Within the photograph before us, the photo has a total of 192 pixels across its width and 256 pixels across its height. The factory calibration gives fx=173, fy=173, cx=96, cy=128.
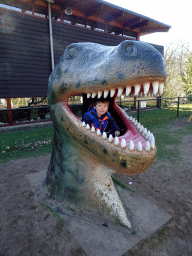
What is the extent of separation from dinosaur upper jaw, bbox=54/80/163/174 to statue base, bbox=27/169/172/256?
721 mm

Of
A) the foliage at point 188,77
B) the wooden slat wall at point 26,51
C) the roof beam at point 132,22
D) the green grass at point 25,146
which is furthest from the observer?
the foliage at point 188,77

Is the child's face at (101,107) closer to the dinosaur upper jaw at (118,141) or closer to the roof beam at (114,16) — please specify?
the dinosaur upper jaw at (118,141)

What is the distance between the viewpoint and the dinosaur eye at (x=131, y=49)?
135cm

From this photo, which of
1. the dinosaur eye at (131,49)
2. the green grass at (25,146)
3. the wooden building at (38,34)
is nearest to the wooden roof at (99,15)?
the wooden building at (38,34)

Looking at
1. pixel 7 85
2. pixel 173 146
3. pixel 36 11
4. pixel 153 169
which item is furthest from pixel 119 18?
pixel 153 169

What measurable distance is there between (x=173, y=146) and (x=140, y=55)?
4.57 m

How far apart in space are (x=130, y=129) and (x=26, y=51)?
851 centimetres

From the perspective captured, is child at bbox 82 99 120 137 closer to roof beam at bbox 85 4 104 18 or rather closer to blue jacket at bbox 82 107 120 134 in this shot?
blue jacket at bbox 82 107 120 134

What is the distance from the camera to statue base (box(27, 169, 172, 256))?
166cm

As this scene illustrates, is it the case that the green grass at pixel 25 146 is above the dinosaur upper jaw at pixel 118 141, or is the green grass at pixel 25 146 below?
below

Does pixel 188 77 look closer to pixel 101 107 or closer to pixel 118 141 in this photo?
pixel 101 107

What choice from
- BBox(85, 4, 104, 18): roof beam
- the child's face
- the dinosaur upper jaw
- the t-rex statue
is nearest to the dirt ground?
the t-rex statue

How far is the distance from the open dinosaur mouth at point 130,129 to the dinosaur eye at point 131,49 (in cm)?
25

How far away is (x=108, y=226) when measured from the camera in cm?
187
